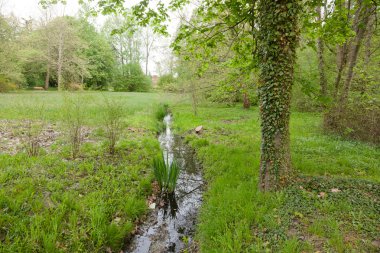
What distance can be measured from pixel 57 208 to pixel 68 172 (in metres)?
1.60

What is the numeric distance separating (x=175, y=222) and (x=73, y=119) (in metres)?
3.93

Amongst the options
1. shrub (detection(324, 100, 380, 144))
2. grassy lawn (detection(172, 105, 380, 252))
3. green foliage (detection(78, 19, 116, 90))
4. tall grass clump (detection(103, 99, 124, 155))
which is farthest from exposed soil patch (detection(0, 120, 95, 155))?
green foliage (detection(78, 19, 116, 90))

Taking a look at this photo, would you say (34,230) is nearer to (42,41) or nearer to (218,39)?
(218,39)

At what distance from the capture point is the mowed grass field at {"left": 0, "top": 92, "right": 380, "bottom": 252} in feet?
10.1

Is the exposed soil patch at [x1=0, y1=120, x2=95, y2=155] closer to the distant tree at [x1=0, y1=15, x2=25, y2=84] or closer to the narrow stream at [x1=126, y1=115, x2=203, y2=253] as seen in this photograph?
the narrow stream at [x1=126, y1=115, x2=203, y2=253]

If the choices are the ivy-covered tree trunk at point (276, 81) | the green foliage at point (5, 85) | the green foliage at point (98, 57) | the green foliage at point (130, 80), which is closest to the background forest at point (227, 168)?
the ivy-covered tree trunk at point (276, 81)

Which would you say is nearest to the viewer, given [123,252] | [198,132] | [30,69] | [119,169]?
[123,252]

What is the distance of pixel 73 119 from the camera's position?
5.95 meters

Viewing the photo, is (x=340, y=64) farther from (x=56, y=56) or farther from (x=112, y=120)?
(x=56, y=56)

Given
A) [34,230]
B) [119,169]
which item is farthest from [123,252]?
[119,169]

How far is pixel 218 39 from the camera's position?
591 cm

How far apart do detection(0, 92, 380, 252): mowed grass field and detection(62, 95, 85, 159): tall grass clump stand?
9 centimetres

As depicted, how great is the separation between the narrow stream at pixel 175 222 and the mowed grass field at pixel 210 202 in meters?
0.26

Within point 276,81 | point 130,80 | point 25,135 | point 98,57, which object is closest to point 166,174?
point 276,81
